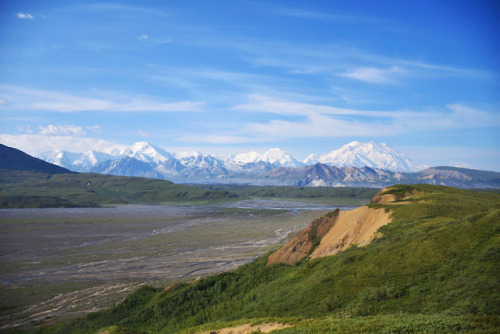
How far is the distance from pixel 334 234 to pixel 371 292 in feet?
82.7

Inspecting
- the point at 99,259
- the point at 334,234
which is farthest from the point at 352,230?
the point at 99,259

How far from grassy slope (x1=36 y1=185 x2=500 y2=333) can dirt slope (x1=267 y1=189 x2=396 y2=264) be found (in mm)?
3495

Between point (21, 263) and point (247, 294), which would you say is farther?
point (21, 263)

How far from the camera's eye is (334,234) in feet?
162

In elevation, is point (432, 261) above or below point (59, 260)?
above

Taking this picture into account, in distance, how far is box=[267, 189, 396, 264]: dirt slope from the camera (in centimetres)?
4472

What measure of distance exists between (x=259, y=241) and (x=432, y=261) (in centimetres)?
6954

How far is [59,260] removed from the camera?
69.6m

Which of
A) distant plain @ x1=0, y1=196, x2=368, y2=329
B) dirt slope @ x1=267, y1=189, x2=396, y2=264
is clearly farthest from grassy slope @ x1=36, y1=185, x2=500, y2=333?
distant plain @ x1=0, y1=196, x2=368, y2=329

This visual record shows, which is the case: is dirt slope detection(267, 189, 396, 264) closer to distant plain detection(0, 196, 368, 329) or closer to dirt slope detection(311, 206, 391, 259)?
dirt slope detection(311, 206, 391, 259)

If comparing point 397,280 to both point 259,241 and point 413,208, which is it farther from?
point 259,241

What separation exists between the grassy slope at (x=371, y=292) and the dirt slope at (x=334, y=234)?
11.5 ft

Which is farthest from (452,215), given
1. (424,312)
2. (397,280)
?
(424,312)

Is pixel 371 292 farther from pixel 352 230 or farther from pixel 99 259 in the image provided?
pixel 99 259
